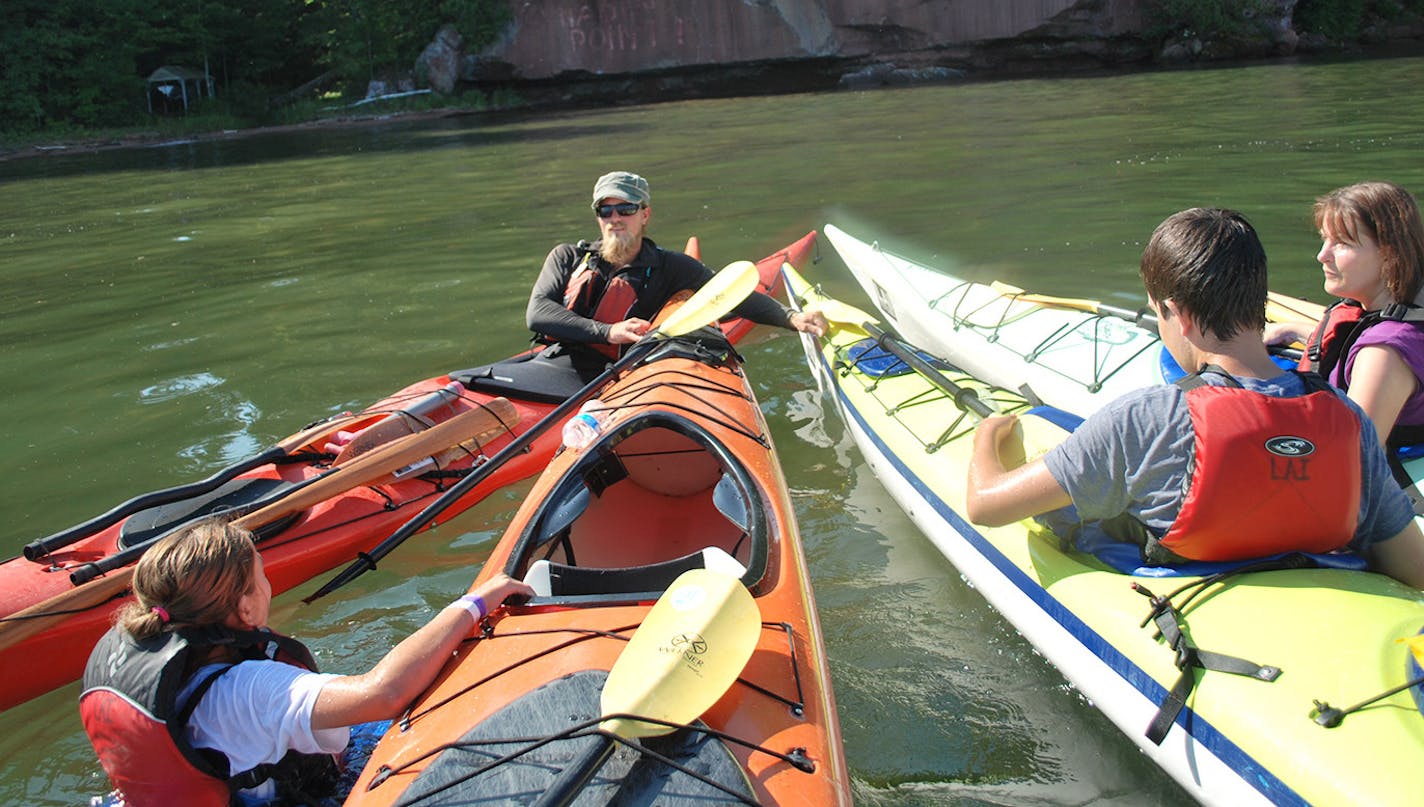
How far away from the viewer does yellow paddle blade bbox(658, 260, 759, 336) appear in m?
4.11

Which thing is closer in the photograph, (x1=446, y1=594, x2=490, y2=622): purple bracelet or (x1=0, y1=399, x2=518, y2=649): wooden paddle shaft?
(x1=446, y1=594, x2=490, y2=622): purple bracelet

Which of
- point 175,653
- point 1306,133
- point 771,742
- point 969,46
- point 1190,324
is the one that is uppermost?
point 969,46

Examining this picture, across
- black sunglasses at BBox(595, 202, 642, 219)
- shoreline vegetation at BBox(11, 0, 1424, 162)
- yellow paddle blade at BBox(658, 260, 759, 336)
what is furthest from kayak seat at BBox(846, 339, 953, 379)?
shoreline vegetation at BBox(11, 0, 1424, 162)

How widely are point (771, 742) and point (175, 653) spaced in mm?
1077

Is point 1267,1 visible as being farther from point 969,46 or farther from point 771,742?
point 771,742

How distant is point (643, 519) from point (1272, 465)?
212 cm

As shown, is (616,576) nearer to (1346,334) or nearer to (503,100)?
(1346,334)

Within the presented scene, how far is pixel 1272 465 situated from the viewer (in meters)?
1.97

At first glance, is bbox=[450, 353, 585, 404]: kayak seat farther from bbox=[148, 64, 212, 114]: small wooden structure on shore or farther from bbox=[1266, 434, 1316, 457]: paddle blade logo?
bbox=[148, 64, 212, 114]: small wooden structure on shore

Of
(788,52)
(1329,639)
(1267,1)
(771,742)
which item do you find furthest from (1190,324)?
(1267,1)

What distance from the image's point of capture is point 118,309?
24.1 ft

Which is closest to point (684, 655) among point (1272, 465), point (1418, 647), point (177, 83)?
point (1272, 465)

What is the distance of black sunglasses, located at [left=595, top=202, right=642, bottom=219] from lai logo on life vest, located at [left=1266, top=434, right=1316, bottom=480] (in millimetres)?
2750

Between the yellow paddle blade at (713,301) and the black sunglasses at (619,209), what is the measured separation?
0.43 m
